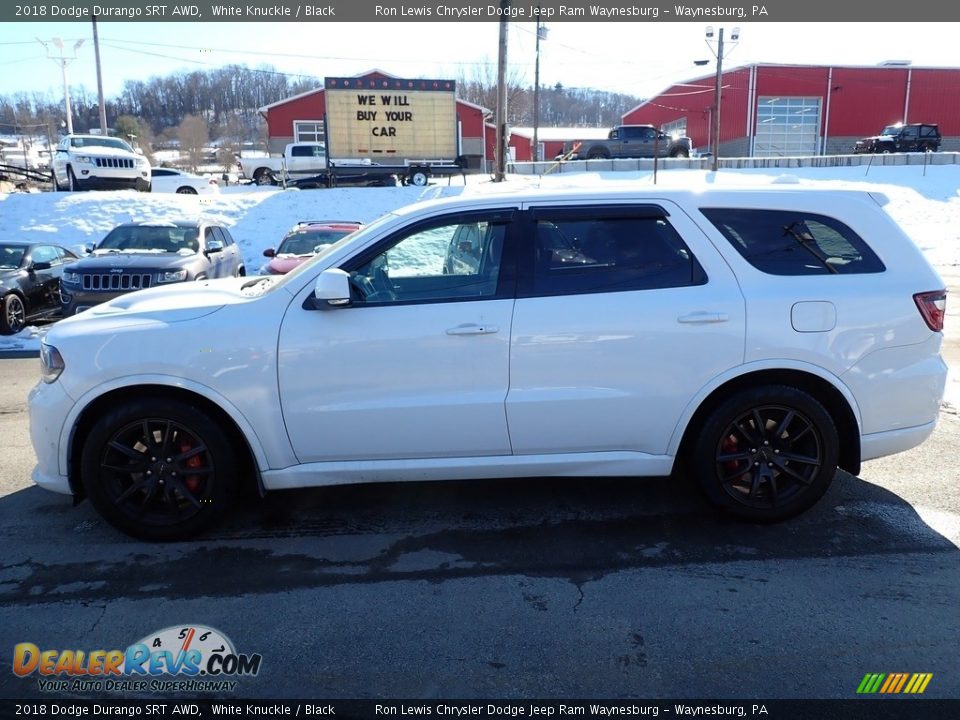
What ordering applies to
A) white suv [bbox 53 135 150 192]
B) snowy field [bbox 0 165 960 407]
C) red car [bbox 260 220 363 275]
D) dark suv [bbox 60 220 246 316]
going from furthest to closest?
white suv [bbox 53 135 150 192]
snowy field [bbox 0 165 960 407]
red car [bbox 260 220 363 275]
dark suv [bbox 60 220 246 316]

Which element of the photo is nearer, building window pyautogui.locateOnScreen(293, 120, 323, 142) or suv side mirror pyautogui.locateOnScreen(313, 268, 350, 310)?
suv side mirror pyautogui.locateOnScreen(313, 268, 350, 310)

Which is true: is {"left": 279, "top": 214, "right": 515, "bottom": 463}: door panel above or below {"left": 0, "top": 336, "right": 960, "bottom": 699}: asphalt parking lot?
above

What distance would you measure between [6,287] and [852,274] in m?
11.1

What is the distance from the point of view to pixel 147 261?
10039 mm

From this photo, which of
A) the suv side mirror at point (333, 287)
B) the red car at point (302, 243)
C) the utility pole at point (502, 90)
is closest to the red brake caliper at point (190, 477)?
the suv side mirror at point (333, 287)

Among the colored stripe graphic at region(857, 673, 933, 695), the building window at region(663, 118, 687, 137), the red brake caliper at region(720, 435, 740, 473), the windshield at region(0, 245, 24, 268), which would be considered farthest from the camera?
the building window at region(663, 118, 687, 137)

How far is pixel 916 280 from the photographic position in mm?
3949

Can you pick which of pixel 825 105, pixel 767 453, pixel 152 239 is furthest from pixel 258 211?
pixel 825 105

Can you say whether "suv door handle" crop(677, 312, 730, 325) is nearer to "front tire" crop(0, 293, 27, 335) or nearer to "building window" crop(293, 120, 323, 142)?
"front tire" crop(0, 293, 27, 335)

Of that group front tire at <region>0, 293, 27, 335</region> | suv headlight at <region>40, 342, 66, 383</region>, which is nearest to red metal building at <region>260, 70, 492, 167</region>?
front tire at <region>0, 293, 27, 335</region>

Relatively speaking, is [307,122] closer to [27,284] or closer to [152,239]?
[152,239]

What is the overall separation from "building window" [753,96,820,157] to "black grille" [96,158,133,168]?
1444 inches

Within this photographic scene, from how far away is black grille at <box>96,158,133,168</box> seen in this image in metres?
24.3
